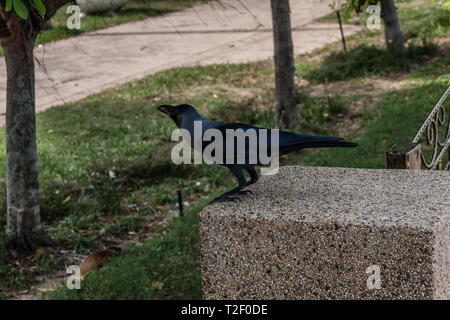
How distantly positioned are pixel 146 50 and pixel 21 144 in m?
7.94

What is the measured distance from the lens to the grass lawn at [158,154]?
496cm

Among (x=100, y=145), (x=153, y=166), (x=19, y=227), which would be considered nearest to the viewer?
(x=19, y=227)

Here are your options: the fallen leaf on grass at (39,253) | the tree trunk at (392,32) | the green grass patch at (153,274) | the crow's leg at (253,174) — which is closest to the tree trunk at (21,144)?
the fallen leaf on grass at (39,253)

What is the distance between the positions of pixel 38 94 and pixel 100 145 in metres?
3.01

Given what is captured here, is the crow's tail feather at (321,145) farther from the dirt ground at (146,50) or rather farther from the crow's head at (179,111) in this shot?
the dirt ground at (146,50)

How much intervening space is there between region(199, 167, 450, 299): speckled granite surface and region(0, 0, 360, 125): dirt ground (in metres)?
6.84

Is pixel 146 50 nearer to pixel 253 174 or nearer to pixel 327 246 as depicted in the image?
pixel 253 174

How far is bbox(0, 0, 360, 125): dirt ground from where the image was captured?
10.3 m

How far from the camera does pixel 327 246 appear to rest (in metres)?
2.28

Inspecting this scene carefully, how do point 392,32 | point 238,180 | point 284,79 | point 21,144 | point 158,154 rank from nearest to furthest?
point 238,180, point 21,144, point 158,154, point 284,79, point 392,32

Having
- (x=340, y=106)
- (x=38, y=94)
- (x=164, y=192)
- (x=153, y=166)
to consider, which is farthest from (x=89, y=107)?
(x=340, y=106)

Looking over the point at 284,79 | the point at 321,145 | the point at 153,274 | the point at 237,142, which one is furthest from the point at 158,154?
the point at 321,145
